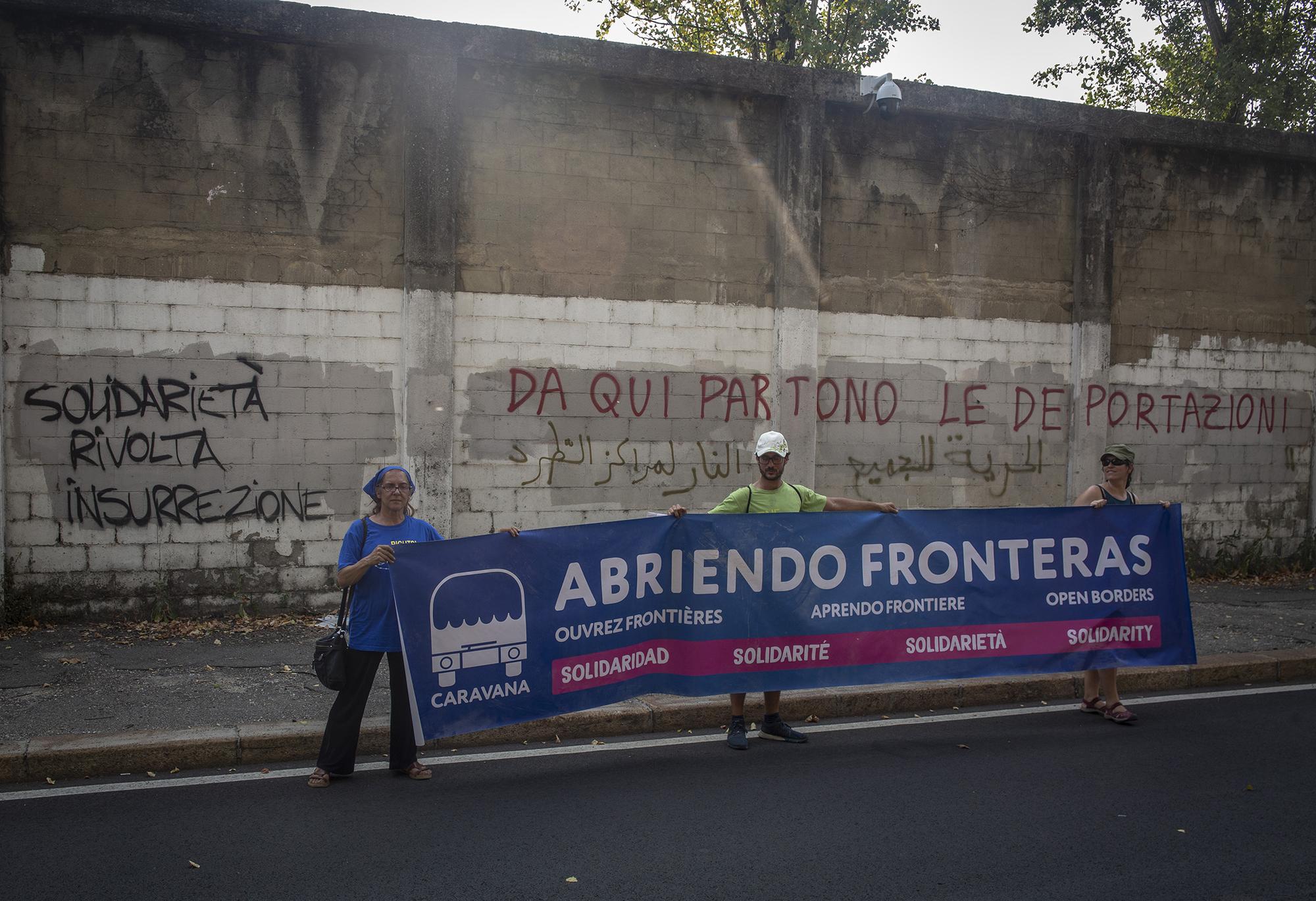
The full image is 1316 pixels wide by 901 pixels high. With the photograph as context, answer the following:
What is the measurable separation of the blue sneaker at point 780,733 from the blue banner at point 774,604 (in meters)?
0.28

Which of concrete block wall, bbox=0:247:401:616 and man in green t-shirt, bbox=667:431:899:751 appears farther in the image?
concrete block wall, bbox=0:247:401:616

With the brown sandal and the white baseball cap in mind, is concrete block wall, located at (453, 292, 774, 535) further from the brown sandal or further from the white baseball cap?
the brown sandal

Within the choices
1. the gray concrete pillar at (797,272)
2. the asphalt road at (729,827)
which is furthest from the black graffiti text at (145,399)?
the gray concrete pillar at (797,272)

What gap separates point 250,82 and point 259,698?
554 cm

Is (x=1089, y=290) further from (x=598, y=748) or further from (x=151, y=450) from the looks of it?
(x=151, y=450)

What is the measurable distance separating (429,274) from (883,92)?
4987 millimetres

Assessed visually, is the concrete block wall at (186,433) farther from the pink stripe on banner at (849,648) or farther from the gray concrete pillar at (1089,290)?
the gray concrete pillar at (1089,290)

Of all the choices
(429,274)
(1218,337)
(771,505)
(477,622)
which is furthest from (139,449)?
(1218,337)

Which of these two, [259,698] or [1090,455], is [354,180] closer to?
[259,698]

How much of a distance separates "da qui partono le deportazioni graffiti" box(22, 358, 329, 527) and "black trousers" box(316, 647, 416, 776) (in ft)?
14.2

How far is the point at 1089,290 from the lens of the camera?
1187 centimetres

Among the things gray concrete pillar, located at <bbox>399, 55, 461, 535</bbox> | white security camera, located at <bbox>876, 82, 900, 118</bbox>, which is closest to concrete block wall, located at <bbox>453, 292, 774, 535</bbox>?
gray concrete pillar, located at <bbox>399, 55, 461, 535</bbox>

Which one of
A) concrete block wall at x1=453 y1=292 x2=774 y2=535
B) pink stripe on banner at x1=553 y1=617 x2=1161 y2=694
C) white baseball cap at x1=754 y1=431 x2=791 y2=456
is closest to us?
pink stripe on banner at x1=553 y1=617 x2=1161 y2=694

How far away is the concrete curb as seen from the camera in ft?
18.3
